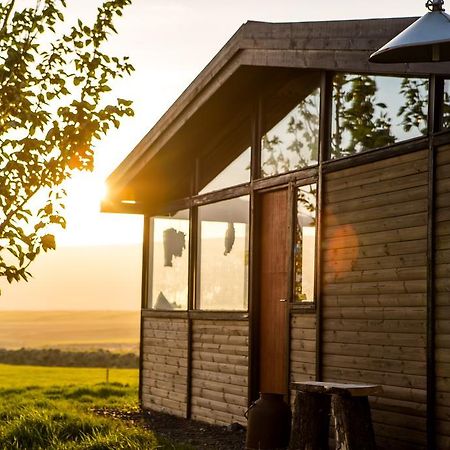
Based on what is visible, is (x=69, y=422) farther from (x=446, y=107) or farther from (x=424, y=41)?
(x=424, y=41)

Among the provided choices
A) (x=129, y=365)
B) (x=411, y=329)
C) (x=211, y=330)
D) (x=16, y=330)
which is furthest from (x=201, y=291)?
(x=16, y=330)

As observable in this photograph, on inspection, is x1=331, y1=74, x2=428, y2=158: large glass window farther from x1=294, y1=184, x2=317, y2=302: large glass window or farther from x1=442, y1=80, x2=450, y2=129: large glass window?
x1=294, y1=184, x2=317, y2=302: large glass window

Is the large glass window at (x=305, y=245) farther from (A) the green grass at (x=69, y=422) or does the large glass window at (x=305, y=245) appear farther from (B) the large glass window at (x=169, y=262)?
(B) the large glass window at (x=169, y=262)

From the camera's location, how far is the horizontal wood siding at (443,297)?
771 centimetres

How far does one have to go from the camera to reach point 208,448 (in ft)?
32.6

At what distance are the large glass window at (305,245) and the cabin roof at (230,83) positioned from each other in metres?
1.26

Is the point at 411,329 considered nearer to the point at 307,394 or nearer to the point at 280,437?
the point at 307,394

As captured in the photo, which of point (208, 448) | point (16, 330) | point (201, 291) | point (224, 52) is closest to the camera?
point (208, 448)

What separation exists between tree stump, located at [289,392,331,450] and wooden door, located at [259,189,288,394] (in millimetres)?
1418

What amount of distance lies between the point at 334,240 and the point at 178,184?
14.3 feet

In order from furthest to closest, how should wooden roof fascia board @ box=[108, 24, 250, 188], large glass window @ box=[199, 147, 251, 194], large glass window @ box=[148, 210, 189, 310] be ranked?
large glass window @ box=[148, 210, 189, 310], large glass window @ box=[199, 147, 251, 194], wooden roof fascia board @ box=[108, 24, 250, 188]

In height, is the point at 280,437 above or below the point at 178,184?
below

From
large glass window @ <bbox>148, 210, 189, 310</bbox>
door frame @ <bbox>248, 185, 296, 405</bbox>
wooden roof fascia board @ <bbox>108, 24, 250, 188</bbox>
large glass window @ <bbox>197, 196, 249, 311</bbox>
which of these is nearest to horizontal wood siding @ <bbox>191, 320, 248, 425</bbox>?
door frame @ <bbox>248, 185, 296, 405</bbox>

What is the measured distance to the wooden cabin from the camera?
8094 millimetres
